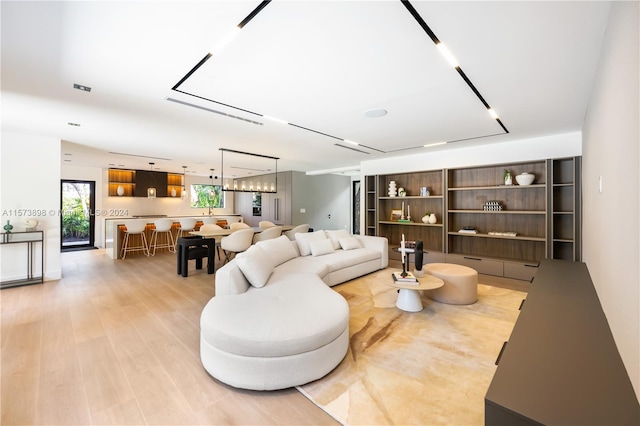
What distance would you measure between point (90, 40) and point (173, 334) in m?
2.69

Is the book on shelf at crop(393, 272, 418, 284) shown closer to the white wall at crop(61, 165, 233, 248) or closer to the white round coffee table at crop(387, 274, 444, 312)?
the white round coffee table at crop(387, 274, 444, 312)

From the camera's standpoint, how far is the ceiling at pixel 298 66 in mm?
1670

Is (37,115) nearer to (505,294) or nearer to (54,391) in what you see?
(54,391)

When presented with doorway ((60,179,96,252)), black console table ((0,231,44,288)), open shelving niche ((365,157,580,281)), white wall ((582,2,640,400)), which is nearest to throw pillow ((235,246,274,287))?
white wall ((582,2,640,400))

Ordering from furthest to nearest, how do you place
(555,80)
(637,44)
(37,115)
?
(37,115), (555,80), (637,44)

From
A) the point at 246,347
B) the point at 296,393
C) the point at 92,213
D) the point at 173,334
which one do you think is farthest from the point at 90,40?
the point at 92,213

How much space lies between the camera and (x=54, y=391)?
6.49ft

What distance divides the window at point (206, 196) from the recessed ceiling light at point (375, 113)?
9157mm

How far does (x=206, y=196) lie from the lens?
1109 cm

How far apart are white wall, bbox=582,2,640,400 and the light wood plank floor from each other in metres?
1.65

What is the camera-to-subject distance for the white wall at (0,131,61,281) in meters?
4.44

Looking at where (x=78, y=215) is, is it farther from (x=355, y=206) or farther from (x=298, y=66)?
(x=298, y=66)

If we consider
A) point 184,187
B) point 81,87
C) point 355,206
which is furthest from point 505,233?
point 184,187

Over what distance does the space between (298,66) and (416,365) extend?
2.74 meters
